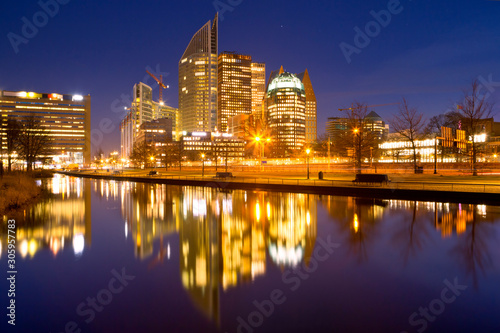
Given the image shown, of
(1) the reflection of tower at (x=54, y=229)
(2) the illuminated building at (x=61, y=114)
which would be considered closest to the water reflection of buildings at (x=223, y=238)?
(1) the reflection of tower at (x=54, y=229)

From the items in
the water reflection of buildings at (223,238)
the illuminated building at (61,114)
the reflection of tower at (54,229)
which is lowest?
the reflection of tower at (54,229)

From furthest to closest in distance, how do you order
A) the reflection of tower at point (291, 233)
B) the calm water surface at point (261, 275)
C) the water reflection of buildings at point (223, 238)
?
the reflection of tower at point (291, 233) < the water reflection of buildings at point (223, 238) < the calm water surface at point (261, 275)

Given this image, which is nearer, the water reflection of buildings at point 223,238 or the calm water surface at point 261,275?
the calm water surface at point 261,275

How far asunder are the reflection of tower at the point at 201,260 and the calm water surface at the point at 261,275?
4 centimetres

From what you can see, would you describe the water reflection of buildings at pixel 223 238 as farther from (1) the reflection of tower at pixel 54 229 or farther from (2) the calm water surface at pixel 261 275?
(1) the reflection of tower at pixel 54 229

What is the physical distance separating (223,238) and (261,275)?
4177 millimetres

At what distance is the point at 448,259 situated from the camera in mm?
10078

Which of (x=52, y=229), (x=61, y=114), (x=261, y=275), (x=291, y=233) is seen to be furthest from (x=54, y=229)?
(x=61, y=114)

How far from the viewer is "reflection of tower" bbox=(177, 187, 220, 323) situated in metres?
7.36

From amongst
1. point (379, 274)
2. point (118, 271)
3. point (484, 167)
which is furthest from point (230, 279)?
point (484, 167)

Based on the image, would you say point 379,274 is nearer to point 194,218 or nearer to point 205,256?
point 205,256

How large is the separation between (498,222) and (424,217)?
309cm

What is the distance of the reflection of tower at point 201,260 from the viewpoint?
7360 mm

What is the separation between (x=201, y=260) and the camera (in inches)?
400
